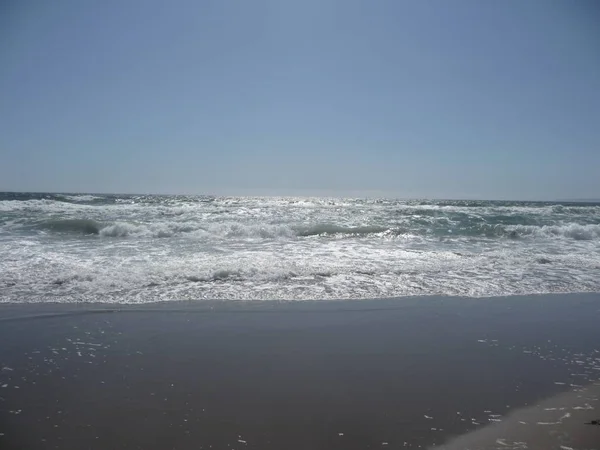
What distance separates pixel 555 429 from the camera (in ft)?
8.91

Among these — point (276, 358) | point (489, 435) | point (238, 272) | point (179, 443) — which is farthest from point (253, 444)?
point (238, 272)

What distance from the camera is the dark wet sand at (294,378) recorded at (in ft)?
8.63

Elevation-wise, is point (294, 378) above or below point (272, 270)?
below

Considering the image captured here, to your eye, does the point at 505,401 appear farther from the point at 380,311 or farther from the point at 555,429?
the point at 380,311

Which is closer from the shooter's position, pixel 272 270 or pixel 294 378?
pixel 294 378

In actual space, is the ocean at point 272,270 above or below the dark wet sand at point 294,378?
above

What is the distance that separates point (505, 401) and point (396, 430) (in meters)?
1.09

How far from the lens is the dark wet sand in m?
2.63

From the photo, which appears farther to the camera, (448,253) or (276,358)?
(448,253)

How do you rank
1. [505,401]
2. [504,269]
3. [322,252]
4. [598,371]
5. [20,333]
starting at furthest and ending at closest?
[322,252] → [504,269] → [20,333] → [598,371] → [505,401]

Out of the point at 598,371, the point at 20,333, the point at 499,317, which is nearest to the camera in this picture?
the point at 598,371

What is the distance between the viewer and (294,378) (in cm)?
344

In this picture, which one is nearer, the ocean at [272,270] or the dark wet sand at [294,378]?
the dark wet sand at [294,378]

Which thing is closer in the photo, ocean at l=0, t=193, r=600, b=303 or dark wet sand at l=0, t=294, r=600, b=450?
dark wet sand at l=0, t=294, r=600, b=450
